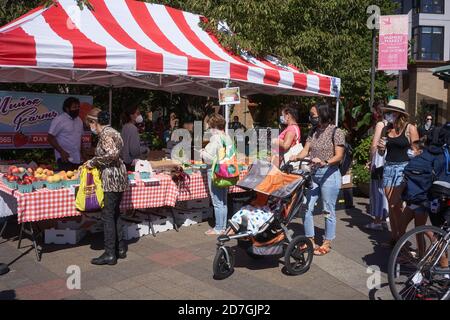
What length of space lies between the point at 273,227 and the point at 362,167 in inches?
227

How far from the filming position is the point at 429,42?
36031 mm

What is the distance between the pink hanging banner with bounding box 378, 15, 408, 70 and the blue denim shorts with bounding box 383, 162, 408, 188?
4756 mm

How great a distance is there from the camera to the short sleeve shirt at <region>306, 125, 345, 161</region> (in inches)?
213

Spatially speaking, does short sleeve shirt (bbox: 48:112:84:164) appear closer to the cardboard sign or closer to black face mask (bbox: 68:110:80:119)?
black face mask (bbox: 68:110:80:119)

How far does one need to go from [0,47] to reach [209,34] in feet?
13.6

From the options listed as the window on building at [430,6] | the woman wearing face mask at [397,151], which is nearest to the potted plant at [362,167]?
the woman wearing face mask at [397,151]

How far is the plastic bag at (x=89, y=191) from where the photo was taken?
207 inches

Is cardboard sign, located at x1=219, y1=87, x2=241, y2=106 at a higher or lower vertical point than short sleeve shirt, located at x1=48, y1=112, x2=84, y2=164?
higher

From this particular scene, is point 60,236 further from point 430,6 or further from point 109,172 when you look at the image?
point 430,6

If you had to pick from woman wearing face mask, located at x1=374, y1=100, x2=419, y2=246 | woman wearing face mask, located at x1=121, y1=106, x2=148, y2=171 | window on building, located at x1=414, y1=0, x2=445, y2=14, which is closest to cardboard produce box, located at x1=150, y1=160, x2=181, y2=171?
woman wearing face mask, located at x1=121, y1=106, x2=148, y2=171

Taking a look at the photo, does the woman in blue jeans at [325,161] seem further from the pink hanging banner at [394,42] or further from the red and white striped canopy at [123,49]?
the pink hanging banner at [394,42]

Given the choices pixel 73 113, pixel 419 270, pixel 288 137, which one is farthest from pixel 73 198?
pixel 419 270

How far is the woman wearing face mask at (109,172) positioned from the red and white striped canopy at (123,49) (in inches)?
36.8

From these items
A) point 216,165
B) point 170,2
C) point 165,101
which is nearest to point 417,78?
point 165,101
